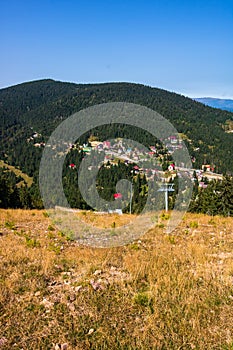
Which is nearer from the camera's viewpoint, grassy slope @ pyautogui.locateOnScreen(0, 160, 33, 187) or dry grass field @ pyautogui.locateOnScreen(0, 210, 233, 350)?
dry grass field @ pyautogui.locateOnScreen(0, 210, 233, 350)

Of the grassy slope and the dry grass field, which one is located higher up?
the grassy slope

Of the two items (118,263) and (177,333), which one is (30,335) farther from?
(118,263)

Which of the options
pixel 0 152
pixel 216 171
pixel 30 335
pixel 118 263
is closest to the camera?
pixel 30 335

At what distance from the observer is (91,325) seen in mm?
4855

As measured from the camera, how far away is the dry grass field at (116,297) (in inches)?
178

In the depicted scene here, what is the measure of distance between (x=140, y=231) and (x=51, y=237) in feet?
11.9

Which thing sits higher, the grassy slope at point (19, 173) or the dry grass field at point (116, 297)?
the grassy slope at point (19, 173)

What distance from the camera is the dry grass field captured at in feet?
14.9

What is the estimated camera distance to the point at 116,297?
5.74 m

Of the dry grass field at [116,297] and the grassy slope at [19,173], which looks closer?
the dry grass field at [116,297]

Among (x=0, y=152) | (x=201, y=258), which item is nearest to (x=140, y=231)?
(x=201, y=258)

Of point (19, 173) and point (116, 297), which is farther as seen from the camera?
point (19, 173)

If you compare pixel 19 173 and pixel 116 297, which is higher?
pixel 19 173

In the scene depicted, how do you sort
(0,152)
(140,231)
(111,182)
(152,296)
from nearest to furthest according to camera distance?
(152,296), (140,231), (111,182), (0,152)
